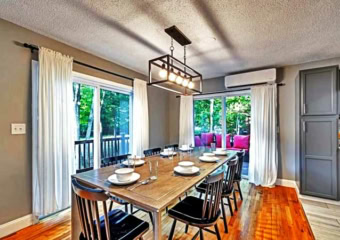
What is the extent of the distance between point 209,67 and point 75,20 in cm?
260

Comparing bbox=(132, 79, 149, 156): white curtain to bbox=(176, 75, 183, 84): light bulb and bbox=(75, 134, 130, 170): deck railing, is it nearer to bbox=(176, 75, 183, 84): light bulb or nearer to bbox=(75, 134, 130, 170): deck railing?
bbox=(75, 134, 130, 170): deck railing

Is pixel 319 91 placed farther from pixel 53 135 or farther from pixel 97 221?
pixel 53 135

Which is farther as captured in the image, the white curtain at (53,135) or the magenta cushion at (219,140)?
the magenta cushion at (219,140)

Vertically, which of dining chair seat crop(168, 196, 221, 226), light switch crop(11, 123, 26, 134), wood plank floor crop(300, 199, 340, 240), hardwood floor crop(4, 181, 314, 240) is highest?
light switch crop(11, 123, 26, 134)

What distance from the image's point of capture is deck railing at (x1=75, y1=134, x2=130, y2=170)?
10.4ft

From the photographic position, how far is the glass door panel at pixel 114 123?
11.5ft

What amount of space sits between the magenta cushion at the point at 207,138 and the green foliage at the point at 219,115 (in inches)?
4.5

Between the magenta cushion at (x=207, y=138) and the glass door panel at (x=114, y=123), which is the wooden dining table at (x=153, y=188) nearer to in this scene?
the glass door panel at (x=114, y=123)

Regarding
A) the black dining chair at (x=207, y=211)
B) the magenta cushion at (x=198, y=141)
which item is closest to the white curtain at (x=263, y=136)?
the magenta cushion at (x=198, y=141)

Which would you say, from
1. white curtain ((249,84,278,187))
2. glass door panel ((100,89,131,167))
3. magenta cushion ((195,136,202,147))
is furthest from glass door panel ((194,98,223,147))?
glass door panel ((100,89,131,167))

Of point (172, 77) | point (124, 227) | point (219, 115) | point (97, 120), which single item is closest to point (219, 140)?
point (219, 115)

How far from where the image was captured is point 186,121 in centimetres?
482

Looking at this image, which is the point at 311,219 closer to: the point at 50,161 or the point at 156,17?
the point at 156,17

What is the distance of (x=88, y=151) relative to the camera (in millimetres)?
3258
